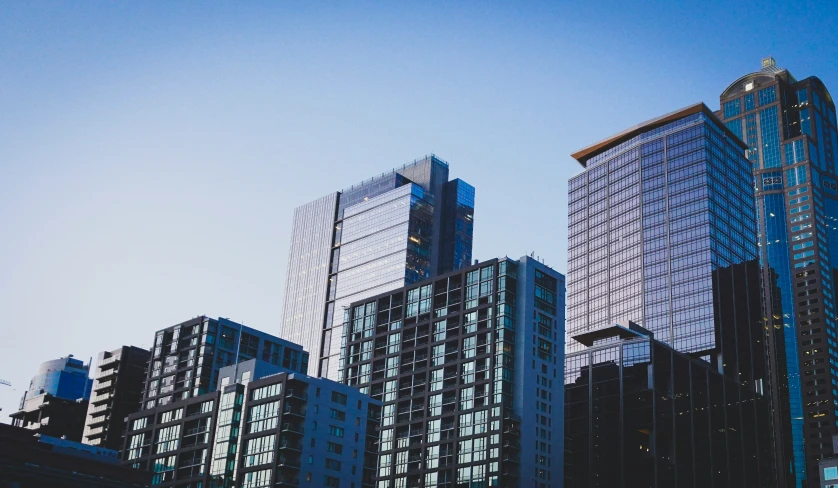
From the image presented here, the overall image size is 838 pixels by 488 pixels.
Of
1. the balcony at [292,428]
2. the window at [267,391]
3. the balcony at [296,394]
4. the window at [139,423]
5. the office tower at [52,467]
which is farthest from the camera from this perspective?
the window at [139,423]

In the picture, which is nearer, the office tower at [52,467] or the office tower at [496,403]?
the office tower at [52,467]

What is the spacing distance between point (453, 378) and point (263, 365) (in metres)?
41.9

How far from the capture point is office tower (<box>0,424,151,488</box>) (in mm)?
130250

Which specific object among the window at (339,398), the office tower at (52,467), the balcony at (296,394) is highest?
the window at (339,398)

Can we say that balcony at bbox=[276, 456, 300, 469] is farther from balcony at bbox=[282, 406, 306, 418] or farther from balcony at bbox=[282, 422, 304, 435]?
balcony at bbox=[282, 406, 306, 418]

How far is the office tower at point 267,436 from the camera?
6127 inches

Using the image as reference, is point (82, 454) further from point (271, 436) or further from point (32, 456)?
point (271, 436)

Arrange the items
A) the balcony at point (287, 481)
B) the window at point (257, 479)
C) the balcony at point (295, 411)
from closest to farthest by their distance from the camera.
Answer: the balcony at point (287, 481) → the window at point (257, 479) → the balcony at point (295, 411)

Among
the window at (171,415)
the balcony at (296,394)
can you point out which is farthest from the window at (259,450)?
the window at (171,415)

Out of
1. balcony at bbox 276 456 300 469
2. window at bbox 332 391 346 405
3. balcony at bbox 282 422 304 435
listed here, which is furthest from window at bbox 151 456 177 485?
window at bbox 332 391 346 405

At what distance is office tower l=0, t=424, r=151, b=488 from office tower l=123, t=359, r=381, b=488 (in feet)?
35.1

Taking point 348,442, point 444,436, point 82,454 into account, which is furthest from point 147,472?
point 444,436

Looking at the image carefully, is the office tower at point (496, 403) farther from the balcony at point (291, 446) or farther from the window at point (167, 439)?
the window at point (167, 439)

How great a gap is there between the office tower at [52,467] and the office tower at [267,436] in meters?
10.7
